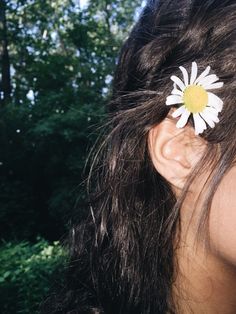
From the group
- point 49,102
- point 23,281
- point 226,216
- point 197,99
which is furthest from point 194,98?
point 49,102

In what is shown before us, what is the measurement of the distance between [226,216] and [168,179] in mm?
224

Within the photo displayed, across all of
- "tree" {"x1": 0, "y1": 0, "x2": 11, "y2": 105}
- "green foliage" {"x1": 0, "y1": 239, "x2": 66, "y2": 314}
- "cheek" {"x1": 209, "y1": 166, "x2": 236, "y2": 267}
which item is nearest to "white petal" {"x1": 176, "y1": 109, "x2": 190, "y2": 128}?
"cheek" {"x1": 209, "y1": 166, "x2": 236, "y2": 267}

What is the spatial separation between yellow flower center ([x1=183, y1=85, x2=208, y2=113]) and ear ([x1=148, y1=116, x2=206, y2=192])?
0.23 ft

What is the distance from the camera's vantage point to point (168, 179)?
1.41 m

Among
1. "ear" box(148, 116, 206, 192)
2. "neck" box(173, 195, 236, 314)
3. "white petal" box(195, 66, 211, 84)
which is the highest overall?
"white petal" box(195, 66, 211, 84)

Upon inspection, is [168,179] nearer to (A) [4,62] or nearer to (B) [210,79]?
(B) [210,79]

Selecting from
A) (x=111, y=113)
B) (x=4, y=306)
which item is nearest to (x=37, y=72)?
(x=4, y=306)

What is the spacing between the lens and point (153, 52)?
1475 mm

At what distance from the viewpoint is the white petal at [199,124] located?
4.37ft

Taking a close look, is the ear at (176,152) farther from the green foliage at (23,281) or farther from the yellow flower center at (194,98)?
the green foliage at (23,281)

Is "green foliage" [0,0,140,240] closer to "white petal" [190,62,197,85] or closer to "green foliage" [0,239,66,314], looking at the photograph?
"green foliage" [0,239,66,314]

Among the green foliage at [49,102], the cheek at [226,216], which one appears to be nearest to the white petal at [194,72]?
the cheek at [226,216]

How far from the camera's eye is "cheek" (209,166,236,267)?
4.34 feet

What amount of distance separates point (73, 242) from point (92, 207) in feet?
0.58
